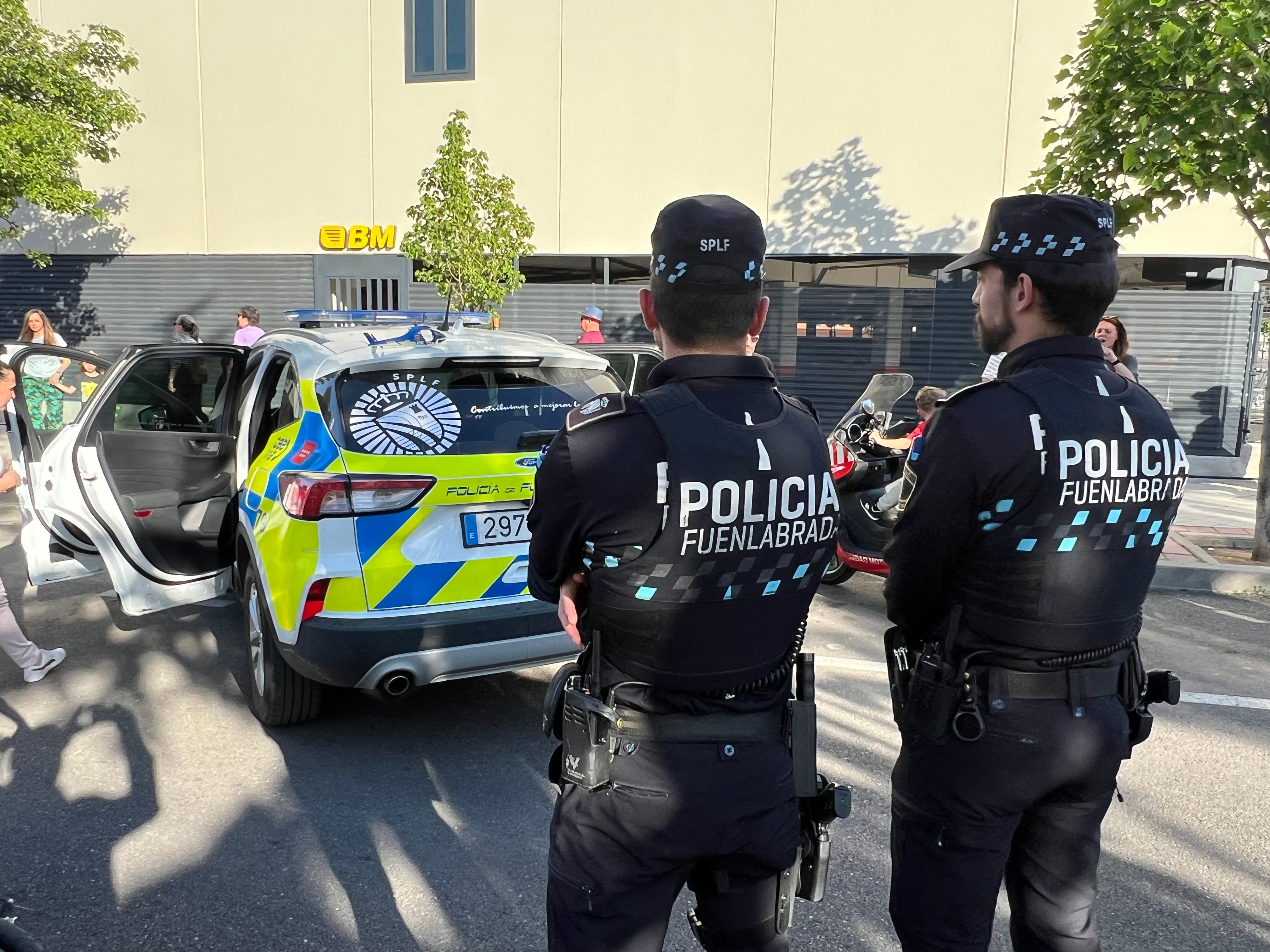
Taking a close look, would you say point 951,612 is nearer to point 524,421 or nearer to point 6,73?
point 524,421

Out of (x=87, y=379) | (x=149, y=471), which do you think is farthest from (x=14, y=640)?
(x=87, y=379)

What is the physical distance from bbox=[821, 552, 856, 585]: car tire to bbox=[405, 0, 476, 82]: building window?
10.0 metres

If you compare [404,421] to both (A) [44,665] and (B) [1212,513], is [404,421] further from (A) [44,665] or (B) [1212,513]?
(B) [1212,513]

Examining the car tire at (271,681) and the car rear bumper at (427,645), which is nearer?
the car rear bumper at (427,645)

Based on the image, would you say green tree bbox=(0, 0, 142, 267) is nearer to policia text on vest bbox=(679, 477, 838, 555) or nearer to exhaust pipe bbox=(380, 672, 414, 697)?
exhaust pipe bbox=(380, 672, 414, 697)

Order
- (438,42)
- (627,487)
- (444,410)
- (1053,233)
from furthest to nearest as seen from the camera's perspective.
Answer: (438,42)
(444,410)
(1053,233)
(627,487)

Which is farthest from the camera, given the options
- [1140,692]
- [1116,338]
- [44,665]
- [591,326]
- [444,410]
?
[591,326]

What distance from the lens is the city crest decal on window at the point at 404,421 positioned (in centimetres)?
367

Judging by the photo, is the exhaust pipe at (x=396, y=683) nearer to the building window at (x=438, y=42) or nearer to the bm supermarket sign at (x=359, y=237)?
the bm supermarket sign at (x=359, y=237)

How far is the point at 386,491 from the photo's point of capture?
11.8 feet

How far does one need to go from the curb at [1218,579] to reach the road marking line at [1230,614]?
271 millimetres

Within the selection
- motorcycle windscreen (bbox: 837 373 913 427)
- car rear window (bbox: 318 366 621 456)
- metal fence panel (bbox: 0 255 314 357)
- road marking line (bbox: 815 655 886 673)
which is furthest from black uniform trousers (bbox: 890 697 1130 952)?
metal fence panel (bbox: 0 255 314 357)

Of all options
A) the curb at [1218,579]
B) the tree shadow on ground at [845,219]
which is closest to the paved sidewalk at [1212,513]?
the curb at [1218,579]

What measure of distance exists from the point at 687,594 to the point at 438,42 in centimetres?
1402
